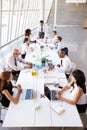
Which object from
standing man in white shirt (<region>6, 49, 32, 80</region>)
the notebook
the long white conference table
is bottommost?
the long white conference table

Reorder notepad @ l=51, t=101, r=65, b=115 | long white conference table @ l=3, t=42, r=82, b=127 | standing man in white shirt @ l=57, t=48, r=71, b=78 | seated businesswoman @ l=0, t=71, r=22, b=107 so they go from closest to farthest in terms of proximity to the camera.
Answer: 1. long white conference table @ l=3, t=42, r=82, b=127
2. notepad @ l=51, t=101, r=65, b=115
3. seated businesswoman @ l=0, t=71, r=22, b=107
4. standing man in white shirt @ l=57, t=48, r=71, b=78

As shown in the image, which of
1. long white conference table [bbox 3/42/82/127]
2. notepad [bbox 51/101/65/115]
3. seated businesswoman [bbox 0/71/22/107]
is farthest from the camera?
seated businesswoman [bbox 0/71/22/107]

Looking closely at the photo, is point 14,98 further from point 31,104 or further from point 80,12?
point 80,12

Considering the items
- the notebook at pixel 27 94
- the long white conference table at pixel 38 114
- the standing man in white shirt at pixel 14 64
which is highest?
the standing man in white shirt at pixel 14 64

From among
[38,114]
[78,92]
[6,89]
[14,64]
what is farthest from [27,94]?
[14,64]

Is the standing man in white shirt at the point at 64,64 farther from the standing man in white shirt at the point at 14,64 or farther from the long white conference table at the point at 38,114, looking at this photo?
the long white conference table at the point at 38,114

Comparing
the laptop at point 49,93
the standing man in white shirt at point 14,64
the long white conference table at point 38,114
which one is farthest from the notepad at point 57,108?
the standing man in white shirt at point 14,64

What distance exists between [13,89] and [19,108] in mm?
739

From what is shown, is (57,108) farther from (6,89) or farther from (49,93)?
(6,89)

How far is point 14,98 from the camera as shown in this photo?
3311 millimetres

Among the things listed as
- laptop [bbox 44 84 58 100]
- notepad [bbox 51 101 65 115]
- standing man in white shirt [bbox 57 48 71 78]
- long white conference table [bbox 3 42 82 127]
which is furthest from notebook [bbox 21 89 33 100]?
standing man in white shirt [bbox 57 48 71 78]

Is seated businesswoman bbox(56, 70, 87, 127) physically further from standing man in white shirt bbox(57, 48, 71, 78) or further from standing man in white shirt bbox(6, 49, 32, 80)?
standing man in white shirt bbox(6, 49, 32, 80)

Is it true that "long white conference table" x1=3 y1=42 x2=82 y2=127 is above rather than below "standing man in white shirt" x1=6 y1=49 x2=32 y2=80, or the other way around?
below

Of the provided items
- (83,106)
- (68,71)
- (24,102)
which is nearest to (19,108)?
(24,102)
